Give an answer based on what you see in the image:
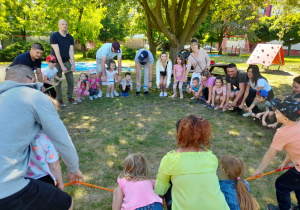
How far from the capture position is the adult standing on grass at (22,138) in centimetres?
143

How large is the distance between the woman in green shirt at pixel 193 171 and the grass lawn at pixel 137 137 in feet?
4.05

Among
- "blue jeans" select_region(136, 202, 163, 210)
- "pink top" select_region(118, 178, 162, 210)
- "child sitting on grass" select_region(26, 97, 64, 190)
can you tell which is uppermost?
"child sitting on grass" select_region(26, 97, 64, 190)

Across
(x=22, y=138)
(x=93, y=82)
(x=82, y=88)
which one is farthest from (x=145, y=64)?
(x=22, y=138)

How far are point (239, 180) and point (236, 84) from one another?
167 inches

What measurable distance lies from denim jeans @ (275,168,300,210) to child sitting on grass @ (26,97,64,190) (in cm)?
223

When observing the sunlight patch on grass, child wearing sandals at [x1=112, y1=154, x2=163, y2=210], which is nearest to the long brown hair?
child wearing sandals at [x1=112, y1=154, x2=163, y2=210]

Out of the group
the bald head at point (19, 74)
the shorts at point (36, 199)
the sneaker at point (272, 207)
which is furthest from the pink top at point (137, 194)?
the sneaker at point (272, 207)

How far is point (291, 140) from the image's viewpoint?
2262mm

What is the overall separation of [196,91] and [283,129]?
15.6 ft

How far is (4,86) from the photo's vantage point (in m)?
1.57

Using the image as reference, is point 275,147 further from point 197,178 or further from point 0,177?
point 0,177

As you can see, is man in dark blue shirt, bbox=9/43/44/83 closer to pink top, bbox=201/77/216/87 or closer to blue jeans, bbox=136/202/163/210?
blue jeans, bbox=136/202/163/210

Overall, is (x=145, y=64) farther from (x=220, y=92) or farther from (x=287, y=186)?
(x=287, y=186)

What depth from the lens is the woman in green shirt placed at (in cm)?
178
